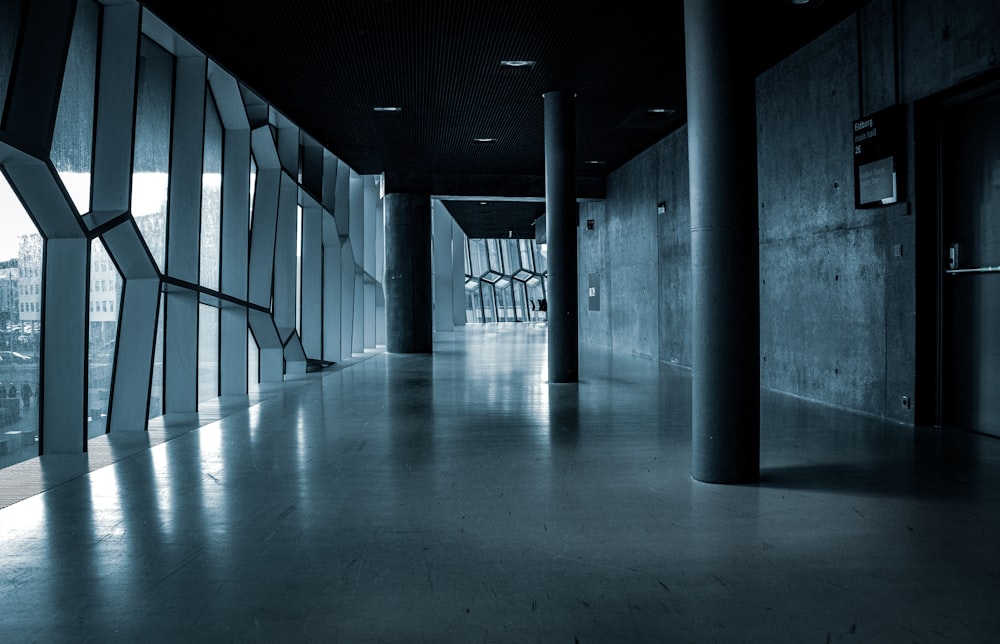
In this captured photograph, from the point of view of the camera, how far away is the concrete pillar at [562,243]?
1273 centimetres

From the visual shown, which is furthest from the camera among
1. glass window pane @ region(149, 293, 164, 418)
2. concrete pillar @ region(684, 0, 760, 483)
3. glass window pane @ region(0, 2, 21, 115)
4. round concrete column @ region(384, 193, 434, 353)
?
round concrete column @ region(384, 193, 434, 353)

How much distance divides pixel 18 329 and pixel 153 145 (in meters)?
3.37

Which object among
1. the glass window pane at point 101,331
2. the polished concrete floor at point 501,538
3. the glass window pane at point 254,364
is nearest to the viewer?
the polished concrete floor at point 501,538

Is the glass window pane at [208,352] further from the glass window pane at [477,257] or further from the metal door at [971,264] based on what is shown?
the glass window pane at [477,257]

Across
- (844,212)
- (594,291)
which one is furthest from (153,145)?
(594,291)

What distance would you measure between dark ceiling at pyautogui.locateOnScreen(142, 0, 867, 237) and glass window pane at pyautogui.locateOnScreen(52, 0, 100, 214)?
67 centimetres

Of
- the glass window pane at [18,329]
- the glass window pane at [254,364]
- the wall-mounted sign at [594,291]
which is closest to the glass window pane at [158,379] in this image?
the glass window pane at [18,329]

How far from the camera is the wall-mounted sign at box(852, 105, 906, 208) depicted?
26.9 ft

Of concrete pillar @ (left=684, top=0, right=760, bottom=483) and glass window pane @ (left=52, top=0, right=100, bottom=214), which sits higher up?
glass window pane @ (left=52, top=0, right=100, bottom=214)

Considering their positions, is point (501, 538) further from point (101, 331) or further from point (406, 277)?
point (406, 277)

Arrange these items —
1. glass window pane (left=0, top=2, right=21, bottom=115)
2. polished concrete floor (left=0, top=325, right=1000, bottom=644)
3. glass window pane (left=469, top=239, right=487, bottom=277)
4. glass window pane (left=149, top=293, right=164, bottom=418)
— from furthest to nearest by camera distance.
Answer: glass window pane (left=469, top=239, right=487, bottom=277) < glass window pane (left=149, top=293, right=164, bottom=418) < glass window pane (left=0, top=2, right=21, bottom=115) < polished concrete floor (left=0, top=325, right=1000, bottom=644)

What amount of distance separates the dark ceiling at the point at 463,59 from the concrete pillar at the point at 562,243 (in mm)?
659

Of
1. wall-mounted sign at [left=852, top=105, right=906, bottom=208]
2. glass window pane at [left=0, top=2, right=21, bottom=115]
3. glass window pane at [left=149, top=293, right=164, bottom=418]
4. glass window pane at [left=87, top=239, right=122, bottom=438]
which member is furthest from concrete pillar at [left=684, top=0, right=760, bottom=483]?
glass window pane at [left=149, top=293, right=164, bottom=418]

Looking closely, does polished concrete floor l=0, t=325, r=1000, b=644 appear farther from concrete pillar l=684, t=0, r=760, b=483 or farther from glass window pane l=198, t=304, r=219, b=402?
glass window pane l=198, t=304, r=219, b=402
